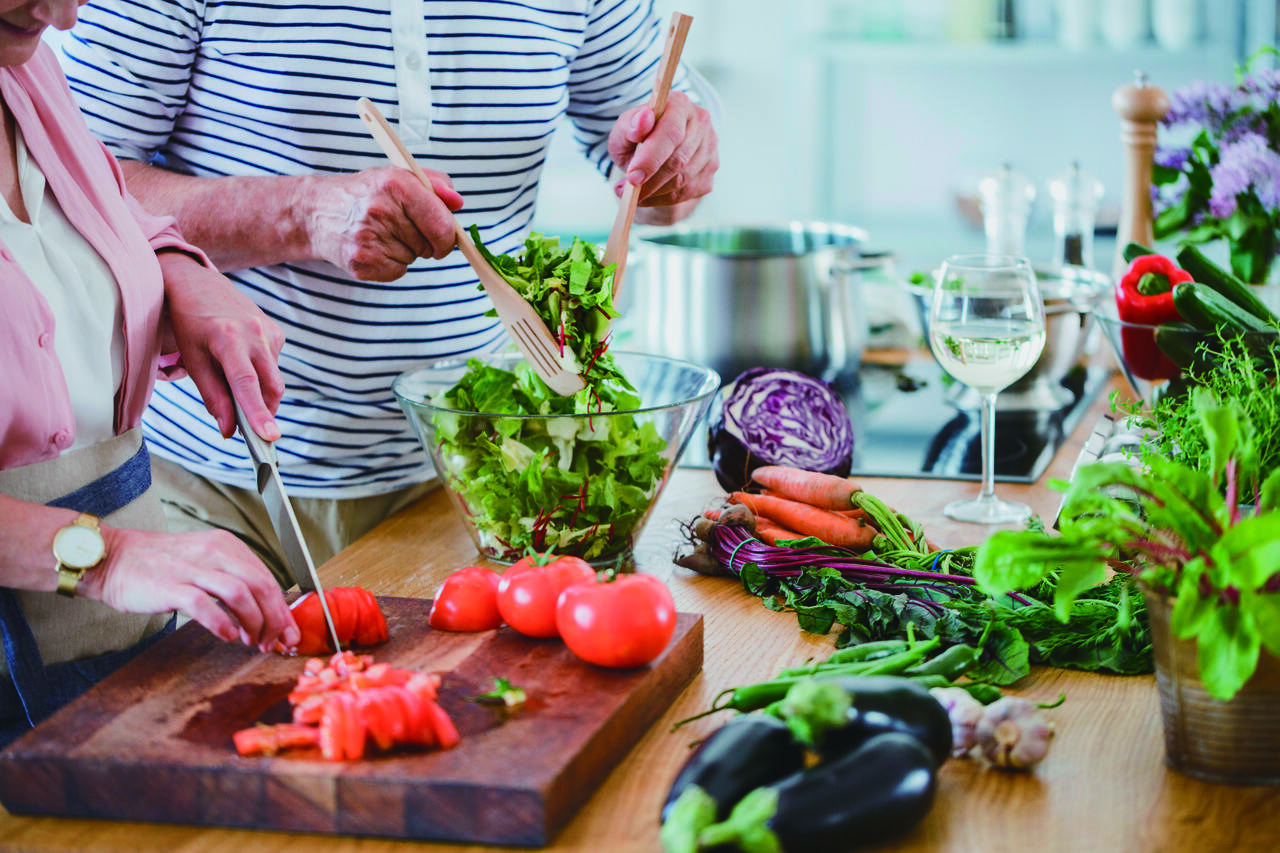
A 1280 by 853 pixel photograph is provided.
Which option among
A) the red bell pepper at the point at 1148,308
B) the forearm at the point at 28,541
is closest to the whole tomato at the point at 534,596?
the forearm at the point at 28,541

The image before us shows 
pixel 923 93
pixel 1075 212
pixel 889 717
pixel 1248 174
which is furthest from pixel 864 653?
pixel 923 93

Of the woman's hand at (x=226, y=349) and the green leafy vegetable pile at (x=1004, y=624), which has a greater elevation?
the woman's hand at (x=226, y=349)

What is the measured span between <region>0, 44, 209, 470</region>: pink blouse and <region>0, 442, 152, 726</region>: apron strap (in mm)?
48

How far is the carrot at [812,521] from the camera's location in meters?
1.35

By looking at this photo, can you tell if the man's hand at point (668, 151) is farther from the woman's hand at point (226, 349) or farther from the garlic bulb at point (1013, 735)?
the garlic bulb at point (1013, 735)

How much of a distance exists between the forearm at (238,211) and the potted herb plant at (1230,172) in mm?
1318

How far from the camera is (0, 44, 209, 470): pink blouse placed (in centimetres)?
110

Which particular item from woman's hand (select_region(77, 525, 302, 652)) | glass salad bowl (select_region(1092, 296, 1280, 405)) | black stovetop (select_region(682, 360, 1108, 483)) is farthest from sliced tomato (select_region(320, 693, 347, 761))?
glass salad bowl (select_region(1092, 296, 1280, 405))

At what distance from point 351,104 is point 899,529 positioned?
848mm

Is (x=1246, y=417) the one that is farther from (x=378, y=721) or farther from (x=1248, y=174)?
(x=1248, y=174)

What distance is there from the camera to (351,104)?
1604mm

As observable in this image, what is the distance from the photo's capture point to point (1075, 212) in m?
2.26

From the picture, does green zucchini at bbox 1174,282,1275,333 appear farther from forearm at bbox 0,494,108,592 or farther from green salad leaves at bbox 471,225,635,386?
forearm at bbox 0,494,108,592

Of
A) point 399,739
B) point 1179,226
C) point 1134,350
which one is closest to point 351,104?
point 399,739
